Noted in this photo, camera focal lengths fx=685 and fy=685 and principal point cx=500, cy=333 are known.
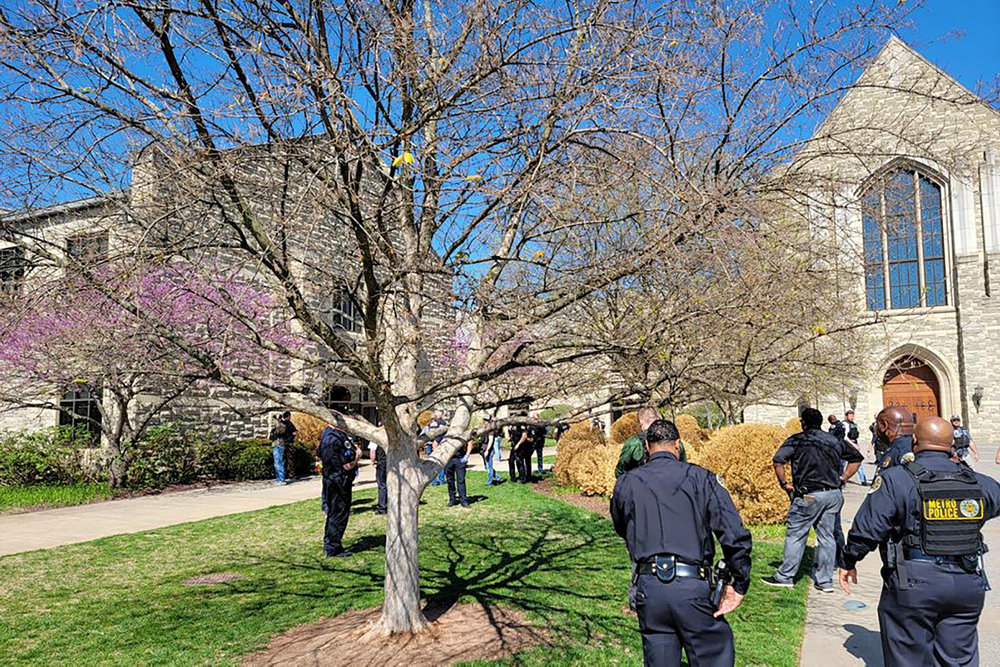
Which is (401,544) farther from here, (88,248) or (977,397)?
(977,397)

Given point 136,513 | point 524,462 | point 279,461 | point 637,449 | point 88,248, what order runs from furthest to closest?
point 524,462, point 279,461, point 136,513, point 637,449, point 88,248

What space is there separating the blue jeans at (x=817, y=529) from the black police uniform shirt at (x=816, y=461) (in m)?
0.10

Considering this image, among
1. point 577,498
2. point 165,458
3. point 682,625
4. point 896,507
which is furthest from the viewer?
point 165,458

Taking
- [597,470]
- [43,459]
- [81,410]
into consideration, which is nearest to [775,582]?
[597,470]

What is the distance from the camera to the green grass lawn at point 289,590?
5.15 m

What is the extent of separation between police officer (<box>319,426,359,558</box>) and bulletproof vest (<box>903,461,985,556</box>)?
603cm

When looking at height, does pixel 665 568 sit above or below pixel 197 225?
below

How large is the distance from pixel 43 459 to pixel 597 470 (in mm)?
11529

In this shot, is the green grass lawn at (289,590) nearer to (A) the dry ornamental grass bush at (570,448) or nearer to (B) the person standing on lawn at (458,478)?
(B) the person standing on lawn at (458,478)

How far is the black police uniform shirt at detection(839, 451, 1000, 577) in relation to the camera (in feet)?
13.0

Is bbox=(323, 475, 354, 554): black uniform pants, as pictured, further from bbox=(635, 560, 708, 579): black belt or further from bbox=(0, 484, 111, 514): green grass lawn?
bbox=(0, 484, 111, 514): green grass lawn

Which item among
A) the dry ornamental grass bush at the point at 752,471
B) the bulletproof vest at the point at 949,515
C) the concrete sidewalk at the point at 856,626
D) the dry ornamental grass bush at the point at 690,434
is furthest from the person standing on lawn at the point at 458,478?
the bulletproof vest at the point at 949,515

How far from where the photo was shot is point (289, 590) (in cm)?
680

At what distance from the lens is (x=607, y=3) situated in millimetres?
4352
